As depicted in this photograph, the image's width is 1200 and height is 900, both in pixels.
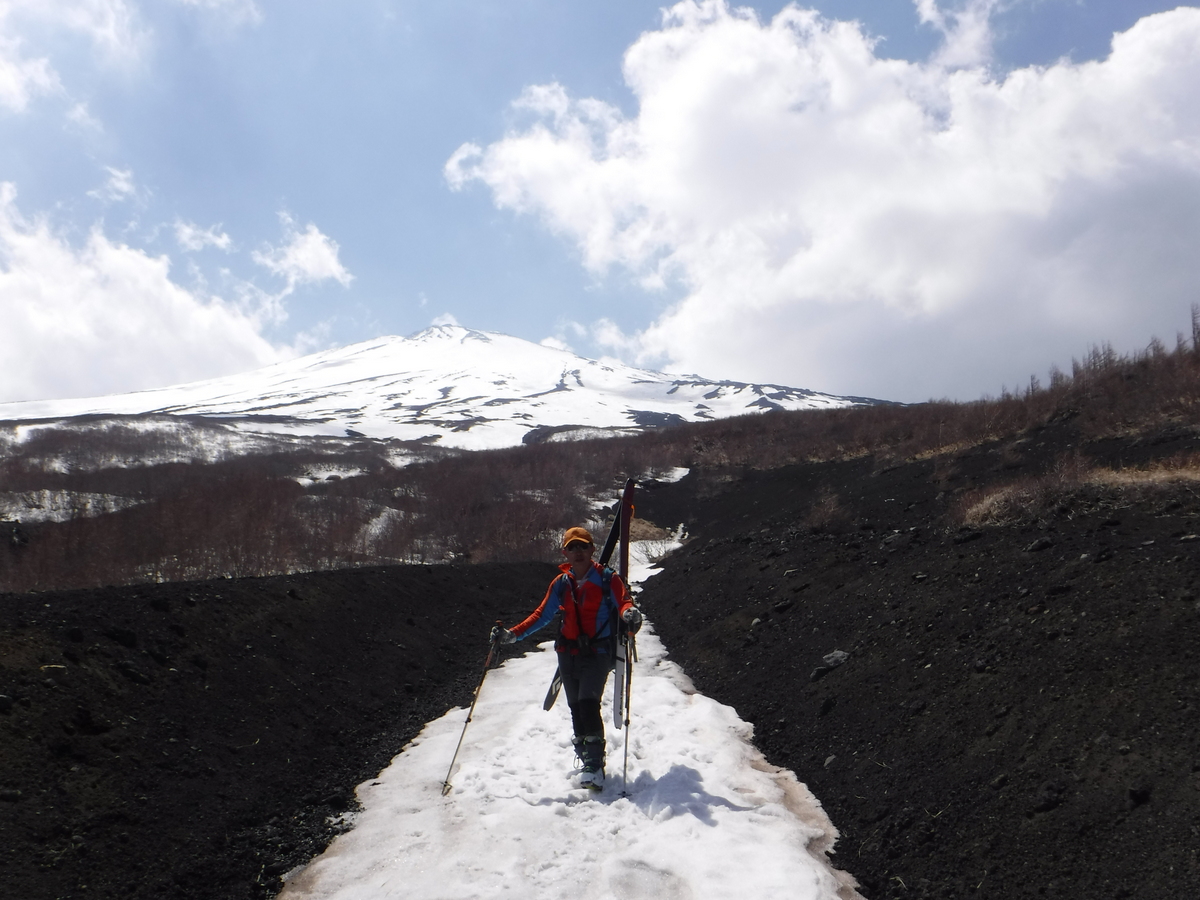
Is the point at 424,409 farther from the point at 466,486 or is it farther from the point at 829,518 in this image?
the point at 829,518

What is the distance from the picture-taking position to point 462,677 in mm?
10773

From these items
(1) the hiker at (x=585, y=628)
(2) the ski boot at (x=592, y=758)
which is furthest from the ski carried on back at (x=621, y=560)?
(2) the ski boot at (x=592, y=758)

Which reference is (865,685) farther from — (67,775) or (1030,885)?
(67,775)

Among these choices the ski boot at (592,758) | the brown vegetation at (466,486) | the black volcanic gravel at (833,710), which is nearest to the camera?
the black volcanic gravel at (833,710)

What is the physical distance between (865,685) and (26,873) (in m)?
6.83

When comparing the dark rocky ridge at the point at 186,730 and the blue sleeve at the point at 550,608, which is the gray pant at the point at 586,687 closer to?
the blue sleeve at the point at 550,608

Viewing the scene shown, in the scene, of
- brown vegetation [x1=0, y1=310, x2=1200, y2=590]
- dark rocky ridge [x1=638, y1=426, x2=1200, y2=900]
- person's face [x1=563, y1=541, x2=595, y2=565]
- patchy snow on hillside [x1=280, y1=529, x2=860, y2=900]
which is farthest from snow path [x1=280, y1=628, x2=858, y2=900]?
brown vegetation [x1=0, y1=310, x2=1200, y2=590]

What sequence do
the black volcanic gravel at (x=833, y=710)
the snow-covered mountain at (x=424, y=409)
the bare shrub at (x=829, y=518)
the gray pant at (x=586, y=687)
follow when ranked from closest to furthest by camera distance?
1. the black volcanic gravel at (x=833, y=710)
2. the gray pant at (x=586, y=687)
3. the bare shrub at (x=829, y=518)
4. the snow-covered mountain at (x=424, y=409)

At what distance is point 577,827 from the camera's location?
5.27 meters

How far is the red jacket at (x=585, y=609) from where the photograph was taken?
624cm

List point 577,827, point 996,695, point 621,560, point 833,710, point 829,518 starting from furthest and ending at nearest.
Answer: point 829,518 → point 621,560 → point 833,710 → point 996,695 → point 577,827

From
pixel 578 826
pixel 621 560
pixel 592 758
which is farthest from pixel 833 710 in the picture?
pixel 578 826

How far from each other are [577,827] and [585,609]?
5.70 feet

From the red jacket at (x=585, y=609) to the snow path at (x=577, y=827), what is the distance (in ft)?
4.20
